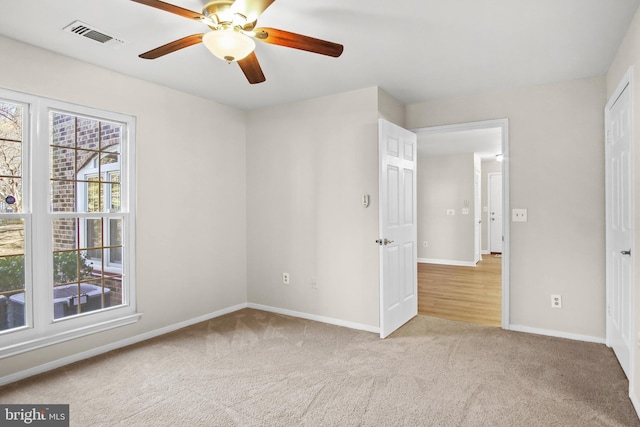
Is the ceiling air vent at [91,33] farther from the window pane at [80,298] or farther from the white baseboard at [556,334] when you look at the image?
the white baseboard at [556,334]

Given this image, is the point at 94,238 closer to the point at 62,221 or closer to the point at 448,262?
the point at 62,221

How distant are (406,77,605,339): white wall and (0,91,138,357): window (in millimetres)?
3524

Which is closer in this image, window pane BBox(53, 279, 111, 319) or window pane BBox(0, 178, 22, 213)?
window pane BBox(0, 178, 22, 213)

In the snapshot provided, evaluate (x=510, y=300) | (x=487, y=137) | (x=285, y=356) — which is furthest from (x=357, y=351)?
(x=487, y=137)

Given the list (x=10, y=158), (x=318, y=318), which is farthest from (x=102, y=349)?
(x=318, y=318)

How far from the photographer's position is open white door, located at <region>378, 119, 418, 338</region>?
3326mm

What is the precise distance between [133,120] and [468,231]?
6.32 meters

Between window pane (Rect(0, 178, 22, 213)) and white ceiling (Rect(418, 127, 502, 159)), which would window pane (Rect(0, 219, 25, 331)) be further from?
white ceiling (Rect(418, 127, 502, 159))

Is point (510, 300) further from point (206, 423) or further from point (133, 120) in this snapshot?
point (133, 120)

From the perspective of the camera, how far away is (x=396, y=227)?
3.58 metres

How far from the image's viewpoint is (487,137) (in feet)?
19.1

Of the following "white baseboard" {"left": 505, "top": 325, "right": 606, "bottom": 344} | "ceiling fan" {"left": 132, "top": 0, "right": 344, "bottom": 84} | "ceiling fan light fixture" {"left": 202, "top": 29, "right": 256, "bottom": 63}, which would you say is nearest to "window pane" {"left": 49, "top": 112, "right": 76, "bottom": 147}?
"ceiling fan" {"left": 132, "top": 0, "right": 344, "bottom": 84}

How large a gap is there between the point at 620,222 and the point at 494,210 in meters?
6.72

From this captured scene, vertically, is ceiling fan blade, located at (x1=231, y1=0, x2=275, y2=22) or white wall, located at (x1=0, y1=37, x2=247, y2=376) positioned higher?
ceiling fan blade, located at (x1=231, y1=0, x2=275, y2=22)
